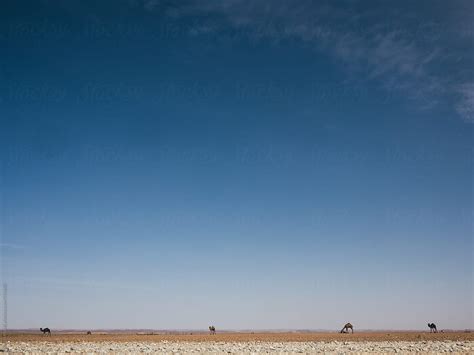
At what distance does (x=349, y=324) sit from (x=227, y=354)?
46102 mm

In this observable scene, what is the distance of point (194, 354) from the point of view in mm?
28000

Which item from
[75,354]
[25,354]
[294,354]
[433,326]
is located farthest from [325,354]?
[433,326]

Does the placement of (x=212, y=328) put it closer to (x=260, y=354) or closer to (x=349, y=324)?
(x=349, y=324)

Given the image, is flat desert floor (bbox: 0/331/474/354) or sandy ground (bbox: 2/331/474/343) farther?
sandy ground (bbox: 2/331/474/343)

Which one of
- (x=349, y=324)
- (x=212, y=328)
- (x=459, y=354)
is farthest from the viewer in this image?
(x=212, y=328)

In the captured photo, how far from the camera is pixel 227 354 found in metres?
27.6

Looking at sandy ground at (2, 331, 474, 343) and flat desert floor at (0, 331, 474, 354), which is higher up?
sandy ground at (2, 331, 474, 343)

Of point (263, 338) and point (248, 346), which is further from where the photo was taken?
point (263, 338)

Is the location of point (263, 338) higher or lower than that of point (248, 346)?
higher

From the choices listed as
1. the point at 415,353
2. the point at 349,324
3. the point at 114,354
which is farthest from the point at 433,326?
the point at 114,354

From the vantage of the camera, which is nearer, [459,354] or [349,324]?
[459,354]

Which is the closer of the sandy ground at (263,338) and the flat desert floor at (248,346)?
the flat desert floor at (248,346)

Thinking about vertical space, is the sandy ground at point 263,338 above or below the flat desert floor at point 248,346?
above

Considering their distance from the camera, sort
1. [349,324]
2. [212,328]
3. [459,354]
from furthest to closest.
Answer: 1. [212,328]
2. [349,324]
3. [459,354]
